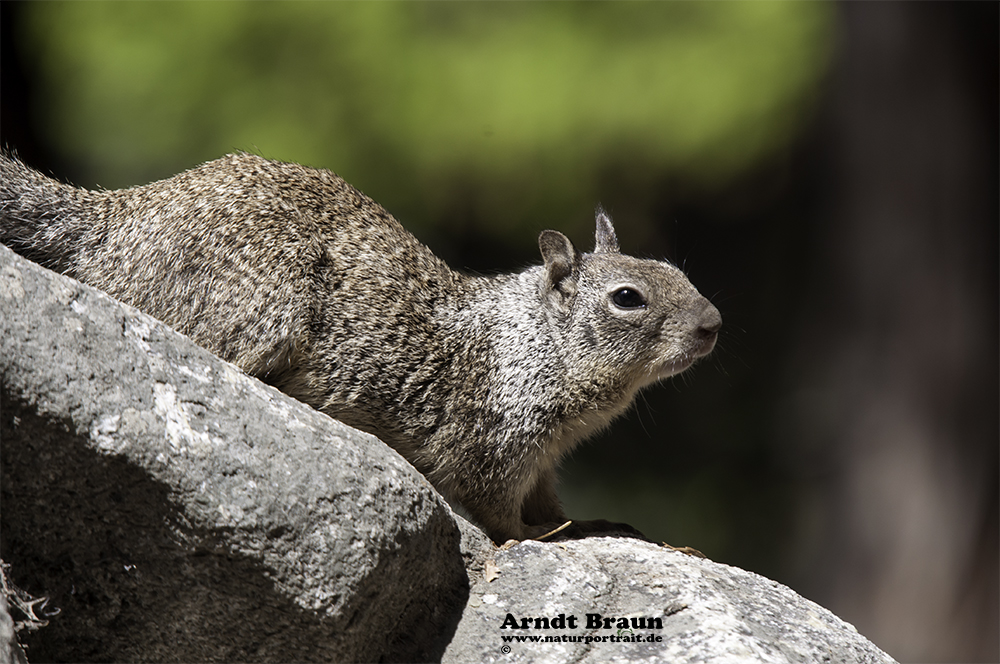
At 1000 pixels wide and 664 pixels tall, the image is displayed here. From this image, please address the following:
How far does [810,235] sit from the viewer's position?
427 inches

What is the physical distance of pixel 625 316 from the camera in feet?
14.7

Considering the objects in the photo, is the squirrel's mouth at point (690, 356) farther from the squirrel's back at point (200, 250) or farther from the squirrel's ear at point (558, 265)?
the squirrel's back at point (200, 250)

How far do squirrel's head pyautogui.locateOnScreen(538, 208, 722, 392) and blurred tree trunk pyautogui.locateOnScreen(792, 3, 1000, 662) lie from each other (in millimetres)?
4998

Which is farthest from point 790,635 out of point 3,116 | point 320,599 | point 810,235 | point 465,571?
point 810,235

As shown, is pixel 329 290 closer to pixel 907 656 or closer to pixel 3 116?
pixel 3 116

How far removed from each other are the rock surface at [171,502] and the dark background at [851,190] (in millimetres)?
5298

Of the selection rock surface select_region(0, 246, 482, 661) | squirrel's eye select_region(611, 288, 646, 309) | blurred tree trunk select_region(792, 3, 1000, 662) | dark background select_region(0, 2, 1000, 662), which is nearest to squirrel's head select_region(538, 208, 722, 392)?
squirrel's eye select_region(611, 288, 646, 309)

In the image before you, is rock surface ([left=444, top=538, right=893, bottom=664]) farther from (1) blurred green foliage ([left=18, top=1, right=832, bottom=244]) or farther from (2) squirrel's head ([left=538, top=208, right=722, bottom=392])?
(1) blurred green foliage ([left=18, top=1, right=832, bottom=244])

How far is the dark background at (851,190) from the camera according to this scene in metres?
8.14

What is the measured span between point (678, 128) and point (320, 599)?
6.72m

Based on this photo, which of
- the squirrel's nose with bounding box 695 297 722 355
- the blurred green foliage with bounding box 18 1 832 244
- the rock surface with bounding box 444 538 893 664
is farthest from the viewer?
the blurred green foliage with bounding box 18 1 832 244

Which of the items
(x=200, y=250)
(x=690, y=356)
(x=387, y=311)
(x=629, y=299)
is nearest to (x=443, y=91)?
(x=629, y=299)

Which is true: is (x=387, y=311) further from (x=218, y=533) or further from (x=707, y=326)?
(x=218, y=533)

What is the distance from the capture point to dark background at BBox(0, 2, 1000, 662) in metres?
8.14
